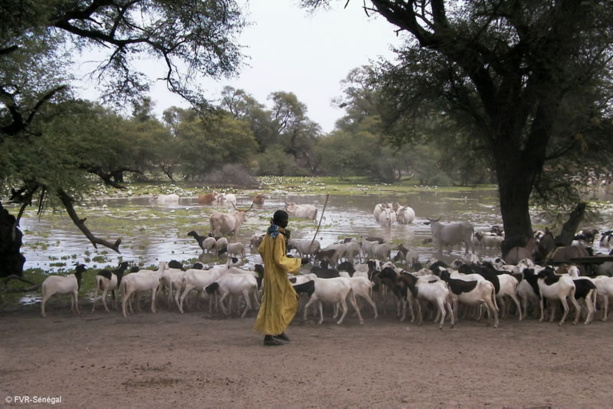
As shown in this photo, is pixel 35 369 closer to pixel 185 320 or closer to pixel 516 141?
pixel 185 320

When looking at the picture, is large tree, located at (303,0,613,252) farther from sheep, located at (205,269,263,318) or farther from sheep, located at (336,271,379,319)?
sheep, located at (205,269,263,318)

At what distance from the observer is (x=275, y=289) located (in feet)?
24.0

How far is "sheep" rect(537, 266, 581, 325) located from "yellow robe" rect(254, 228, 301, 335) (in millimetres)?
3994

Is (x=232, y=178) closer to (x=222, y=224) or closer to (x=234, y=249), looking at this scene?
(x=222, y=224)

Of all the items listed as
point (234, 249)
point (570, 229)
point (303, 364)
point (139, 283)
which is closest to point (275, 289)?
point (303, 364)

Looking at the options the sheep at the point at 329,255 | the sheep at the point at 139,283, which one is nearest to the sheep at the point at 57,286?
the sheep at the point at 139,283

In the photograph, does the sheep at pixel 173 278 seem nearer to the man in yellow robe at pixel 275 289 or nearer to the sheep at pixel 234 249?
the man in yellow robe at pixel 275 289

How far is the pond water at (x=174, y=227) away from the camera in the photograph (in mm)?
15648

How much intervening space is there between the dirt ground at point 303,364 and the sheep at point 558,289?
28 cm

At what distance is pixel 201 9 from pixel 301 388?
29.5ft

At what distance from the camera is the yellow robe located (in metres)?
7.27

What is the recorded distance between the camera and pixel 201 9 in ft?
39.9

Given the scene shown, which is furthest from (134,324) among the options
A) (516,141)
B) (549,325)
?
(516,141)

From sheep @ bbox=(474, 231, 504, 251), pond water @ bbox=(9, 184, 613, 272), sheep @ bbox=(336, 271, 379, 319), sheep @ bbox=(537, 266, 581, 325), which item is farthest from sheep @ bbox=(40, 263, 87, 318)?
sheep @ bbox=(474, 231, 504, 251)
